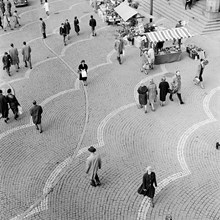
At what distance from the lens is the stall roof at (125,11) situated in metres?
25.1

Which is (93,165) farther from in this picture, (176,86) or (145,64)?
(145,64)

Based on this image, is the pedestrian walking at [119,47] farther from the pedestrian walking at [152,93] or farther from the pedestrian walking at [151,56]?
the pedestrian walking at [152,93]

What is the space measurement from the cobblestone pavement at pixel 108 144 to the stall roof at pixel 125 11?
13.4ft

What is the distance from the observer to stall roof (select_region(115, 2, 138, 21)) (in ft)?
82.5

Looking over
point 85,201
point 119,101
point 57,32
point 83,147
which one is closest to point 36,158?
point 83,147

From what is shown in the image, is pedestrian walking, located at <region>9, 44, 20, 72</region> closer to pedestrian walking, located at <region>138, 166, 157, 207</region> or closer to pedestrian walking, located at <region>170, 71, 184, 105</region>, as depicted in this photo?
pedestrian walking, located at <region>170, 71, 184, 105</region>

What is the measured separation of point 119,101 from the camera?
17.0 metres

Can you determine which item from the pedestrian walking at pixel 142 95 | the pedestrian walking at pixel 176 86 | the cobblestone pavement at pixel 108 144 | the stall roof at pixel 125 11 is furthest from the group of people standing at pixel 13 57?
the pedestrian walking at pixel 176 86

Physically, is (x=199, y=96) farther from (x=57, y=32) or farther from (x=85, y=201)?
(x=57, y=32)

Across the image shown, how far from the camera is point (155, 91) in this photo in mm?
15844

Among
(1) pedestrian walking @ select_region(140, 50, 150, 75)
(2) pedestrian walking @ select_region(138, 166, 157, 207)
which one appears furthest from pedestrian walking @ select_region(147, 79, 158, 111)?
(2) pedestrian walking @ select_region(138, 166, 157, 207)

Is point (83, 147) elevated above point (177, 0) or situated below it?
below

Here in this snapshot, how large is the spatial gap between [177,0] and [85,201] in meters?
21.4

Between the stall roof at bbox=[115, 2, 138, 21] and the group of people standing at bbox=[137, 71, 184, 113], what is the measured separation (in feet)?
33.5
